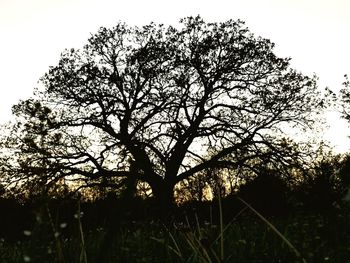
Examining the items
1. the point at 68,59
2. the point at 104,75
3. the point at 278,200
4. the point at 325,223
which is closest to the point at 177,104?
the point at 104,75

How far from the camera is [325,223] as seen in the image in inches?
97.0

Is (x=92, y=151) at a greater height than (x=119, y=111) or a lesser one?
lesser

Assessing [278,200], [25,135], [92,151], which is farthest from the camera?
[92,151]

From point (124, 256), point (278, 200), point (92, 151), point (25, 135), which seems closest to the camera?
point (124, 256)

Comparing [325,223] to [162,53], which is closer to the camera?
[325,223]

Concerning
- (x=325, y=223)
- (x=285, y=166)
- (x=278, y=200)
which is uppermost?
(x=285, y=166)

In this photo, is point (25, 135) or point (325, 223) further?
point (25, 135)

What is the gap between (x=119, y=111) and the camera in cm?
2377

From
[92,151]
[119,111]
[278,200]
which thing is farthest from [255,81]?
[278,200]

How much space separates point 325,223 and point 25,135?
21889 mm

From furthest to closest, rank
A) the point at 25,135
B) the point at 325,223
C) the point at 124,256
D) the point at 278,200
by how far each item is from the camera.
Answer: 1. the point at 25,135
2. the point at 278,200
3. the point at 325,223
4. the point at 124,256

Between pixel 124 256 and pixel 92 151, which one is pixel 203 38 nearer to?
pixel 92 151

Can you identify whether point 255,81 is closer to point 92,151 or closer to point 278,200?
point 92,151

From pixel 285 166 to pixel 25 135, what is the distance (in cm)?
1388
